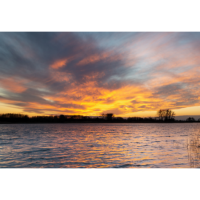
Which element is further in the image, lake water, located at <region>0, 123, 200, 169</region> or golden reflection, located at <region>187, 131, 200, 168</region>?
golden reflection, located at <region>187, 131, 200, 168</region>

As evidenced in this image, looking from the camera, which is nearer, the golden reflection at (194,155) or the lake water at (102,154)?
the lake water at (102,154)

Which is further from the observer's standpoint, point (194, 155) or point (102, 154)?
point (102, 154)

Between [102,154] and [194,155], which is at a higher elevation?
[194,155]
